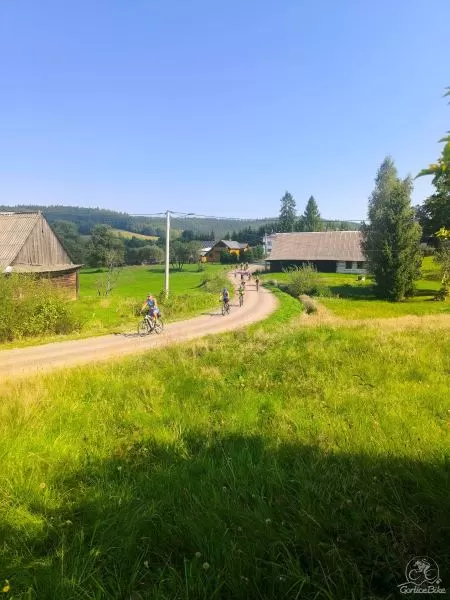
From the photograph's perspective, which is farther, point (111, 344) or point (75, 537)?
point (111, 344)

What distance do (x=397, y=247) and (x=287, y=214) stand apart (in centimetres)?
8888

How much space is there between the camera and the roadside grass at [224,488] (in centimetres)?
239

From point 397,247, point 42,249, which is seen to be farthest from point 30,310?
point 397,247

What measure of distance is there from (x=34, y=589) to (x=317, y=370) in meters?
6.22

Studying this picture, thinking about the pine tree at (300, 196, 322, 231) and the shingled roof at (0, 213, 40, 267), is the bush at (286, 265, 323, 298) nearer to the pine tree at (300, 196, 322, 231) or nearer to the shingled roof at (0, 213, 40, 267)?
the shingled roof at (0, 213, 40, 267)

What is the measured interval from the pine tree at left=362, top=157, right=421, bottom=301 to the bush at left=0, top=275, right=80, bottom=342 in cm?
3436

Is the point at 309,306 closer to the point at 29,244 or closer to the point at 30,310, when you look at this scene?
the point at 30,310

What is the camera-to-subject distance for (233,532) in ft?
9.00

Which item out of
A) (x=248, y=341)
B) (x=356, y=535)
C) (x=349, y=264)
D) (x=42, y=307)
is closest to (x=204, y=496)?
(x=356, y=535)

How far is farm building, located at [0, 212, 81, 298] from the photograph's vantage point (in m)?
33.9

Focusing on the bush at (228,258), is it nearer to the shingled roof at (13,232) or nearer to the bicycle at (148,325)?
the shingled roof at (13,232)

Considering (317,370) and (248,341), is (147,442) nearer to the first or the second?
(317,370)

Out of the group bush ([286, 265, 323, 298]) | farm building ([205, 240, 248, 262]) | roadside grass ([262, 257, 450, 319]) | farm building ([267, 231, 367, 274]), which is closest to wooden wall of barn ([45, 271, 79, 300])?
bush ([286, 265, 323, 298])
